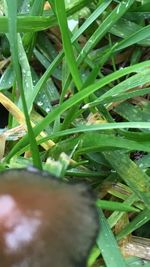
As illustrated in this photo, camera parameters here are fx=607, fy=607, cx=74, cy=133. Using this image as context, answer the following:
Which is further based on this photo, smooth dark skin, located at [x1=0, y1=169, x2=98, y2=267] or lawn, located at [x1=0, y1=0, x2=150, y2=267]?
lawn, located at [x1=0, y1=0, x2=150, y2=267]

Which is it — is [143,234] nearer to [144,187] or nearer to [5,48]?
[144,187]

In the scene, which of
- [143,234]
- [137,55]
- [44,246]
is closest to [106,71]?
[137,55]

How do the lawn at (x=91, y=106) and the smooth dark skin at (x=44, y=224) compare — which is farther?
the lawn at (x=91, y=106)

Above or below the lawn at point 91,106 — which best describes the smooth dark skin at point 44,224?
above

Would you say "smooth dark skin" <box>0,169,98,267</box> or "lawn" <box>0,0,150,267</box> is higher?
"smooth dark skin" <box>0,169,98,267</box>

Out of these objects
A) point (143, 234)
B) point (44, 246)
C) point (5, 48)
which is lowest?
point (143, 234)

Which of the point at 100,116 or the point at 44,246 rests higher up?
the point at 44,246

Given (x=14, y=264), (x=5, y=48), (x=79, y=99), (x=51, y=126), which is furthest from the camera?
(x=5, y=48)

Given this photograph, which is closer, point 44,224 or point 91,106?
point 44,224
